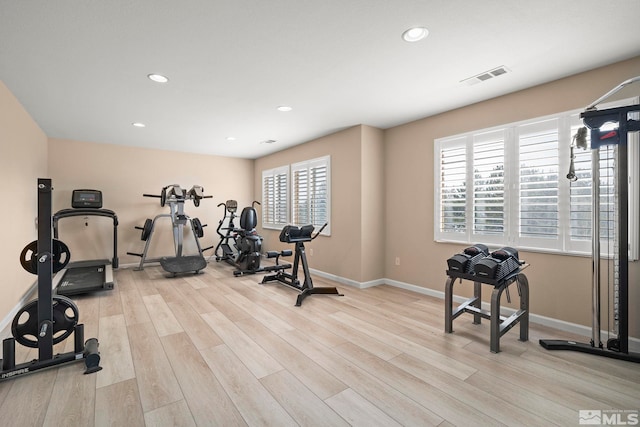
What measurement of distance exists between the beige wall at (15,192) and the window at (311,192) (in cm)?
395

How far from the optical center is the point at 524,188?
314 cm

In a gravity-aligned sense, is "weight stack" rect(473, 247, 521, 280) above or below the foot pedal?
above

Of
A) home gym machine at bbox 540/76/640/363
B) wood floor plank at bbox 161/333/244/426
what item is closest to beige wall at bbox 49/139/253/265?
wood floor plank at bbox 161/333/244/426

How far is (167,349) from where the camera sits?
2.46 meters

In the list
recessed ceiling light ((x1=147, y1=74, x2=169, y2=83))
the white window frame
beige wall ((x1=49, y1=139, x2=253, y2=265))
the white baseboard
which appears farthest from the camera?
the white window frame

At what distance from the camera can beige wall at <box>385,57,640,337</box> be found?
2.75m

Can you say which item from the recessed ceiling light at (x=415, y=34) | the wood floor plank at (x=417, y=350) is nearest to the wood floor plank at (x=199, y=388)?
the wood floor plank at (x=417, y=350)

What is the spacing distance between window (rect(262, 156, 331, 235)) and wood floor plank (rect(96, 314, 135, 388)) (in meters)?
3.02

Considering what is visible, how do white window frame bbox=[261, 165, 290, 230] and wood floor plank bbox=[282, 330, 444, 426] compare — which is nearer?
wood floor plank bbox=[282, 330, 444, 426]

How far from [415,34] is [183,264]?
496cm

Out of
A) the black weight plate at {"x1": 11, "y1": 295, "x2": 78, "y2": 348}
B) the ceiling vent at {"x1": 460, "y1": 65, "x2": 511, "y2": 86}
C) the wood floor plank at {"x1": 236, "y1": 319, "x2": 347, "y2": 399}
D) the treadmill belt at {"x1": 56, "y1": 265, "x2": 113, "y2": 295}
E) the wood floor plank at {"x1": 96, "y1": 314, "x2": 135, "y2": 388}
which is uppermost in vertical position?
the ceiling vent at {"x1": 460, "y1": 65, "x2": 511, "y2": 86}

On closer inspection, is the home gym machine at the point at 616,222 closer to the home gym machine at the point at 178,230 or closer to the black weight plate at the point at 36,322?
the black weight plate at the point at 36,322

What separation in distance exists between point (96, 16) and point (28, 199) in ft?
10.7

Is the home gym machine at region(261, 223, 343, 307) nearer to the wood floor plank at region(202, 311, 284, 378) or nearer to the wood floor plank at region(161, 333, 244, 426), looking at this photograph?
the wood floor plank at region(202, 311, 284, 378)
